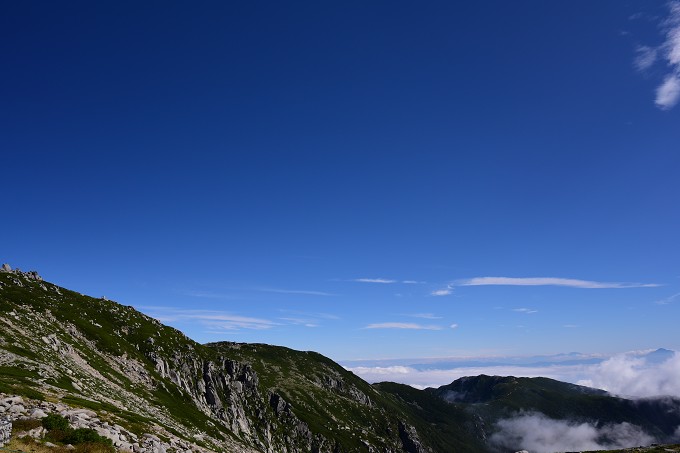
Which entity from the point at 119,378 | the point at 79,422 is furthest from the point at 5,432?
the point at 119,378

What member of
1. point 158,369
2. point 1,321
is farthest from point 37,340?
point 158,369

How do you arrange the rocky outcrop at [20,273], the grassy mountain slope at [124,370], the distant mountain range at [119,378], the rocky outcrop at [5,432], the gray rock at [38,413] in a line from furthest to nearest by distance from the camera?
the rocky outcrop at [20,273]
the grassy mountain slope at [124,370]
the distant mountain range at [119,378]
the gray rock at [38,413]
the rocky outcrop at [5,432]

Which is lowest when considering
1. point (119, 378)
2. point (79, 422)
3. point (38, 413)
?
point (119, 378)

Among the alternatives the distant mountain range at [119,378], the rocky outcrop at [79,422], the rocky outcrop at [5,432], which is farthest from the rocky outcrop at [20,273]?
the rocky outcrop at [5,432]

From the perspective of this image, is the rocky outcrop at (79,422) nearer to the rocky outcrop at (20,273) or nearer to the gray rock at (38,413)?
the gray rock at (38,413)

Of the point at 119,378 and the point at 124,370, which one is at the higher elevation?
the point at 124,370

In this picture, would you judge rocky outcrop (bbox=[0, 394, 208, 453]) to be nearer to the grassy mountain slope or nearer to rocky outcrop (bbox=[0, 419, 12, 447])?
rocky outcrop (bbox=[0, 419, 12, 447])

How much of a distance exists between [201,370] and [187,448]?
14737 cm

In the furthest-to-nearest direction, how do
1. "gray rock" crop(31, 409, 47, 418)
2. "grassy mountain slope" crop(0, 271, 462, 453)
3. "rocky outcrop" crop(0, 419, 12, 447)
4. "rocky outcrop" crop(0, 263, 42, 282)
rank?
"rocky outcrop" crop(0, 263, 42, 282)
"grassy mountain slope" crop(0, 271, 462, 453)
"gray rock" crop(31, 409, 47, 418)
"rocky outcrop" crop(0, 419, 12, 447)

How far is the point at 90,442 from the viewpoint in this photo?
2330cm

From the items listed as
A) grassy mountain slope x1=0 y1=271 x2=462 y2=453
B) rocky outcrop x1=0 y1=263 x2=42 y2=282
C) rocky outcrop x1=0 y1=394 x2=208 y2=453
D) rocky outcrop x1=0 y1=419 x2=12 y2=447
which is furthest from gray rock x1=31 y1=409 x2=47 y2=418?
rocky outcrop x1=0 y1=263 x2=42 y2=282

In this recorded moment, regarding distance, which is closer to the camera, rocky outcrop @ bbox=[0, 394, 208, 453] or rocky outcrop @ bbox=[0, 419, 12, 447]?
rocky outcrop @ bbox=[0, 419, 12, 447]

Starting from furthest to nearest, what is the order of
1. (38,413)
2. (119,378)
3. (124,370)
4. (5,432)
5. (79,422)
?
(124,370) < (119,378) < (79,422) < (38,413) < (5,432)

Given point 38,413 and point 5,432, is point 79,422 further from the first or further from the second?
point 5,432
